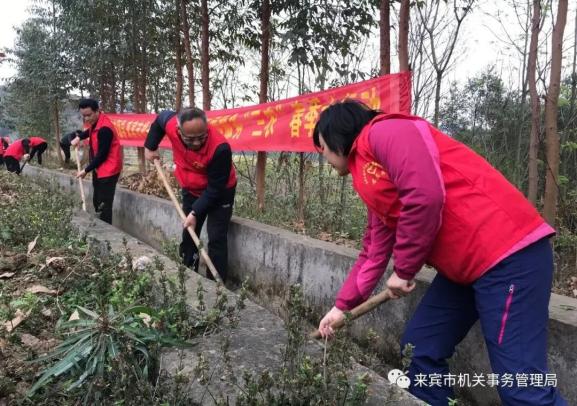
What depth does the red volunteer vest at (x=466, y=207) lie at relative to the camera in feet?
5.33

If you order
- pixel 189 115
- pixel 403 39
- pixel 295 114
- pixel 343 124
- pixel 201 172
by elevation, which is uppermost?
pixel 403 39

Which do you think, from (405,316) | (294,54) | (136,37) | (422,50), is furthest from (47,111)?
(405,316)

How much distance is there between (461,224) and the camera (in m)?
1.63

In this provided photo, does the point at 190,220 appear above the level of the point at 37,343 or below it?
above

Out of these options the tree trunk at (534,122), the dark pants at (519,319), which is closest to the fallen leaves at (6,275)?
the dark pants at (519,319)

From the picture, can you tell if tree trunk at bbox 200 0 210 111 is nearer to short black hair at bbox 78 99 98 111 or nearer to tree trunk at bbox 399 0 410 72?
short black hair at bbox 78 99 98 111

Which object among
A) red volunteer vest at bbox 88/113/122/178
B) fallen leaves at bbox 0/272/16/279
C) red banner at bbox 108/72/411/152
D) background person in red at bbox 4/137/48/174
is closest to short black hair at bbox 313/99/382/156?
red banner at bbox 108/72/411/152

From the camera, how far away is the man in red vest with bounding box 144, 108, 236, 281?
346 centimetres

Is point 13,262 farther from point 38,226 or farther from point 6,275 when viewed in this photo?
point 38,226

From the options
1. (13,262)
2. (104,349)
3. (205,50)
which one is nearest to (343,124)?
(104,349)

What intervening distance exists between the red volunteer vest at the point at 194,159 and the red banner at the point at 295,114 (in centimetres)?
95

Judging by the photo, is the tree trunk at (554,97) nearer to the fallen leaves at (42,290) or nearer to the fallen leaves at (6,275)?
the fallen leaves at (42,290)

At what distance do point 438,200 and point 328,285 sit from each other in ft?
6.07

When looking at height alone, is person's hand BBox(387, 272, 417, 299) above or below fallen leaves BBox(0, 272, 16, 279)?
above
